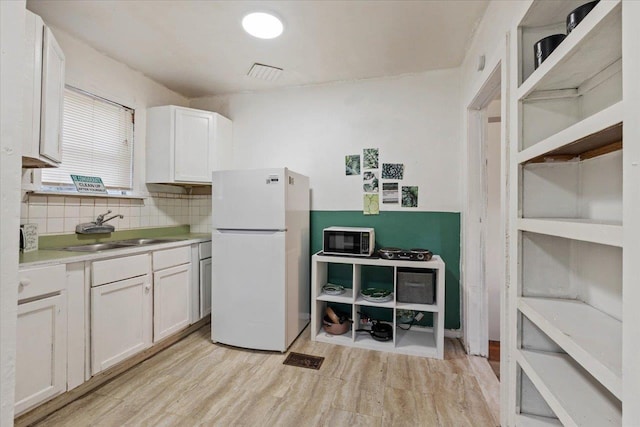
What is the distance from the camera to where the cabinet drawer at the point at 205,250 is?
2650 mm

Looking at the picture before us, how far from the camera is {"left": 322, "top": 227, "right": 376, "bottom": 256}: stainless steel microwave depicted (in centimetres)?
237

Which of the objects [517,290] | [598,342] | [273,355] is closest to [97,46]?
[273,355]

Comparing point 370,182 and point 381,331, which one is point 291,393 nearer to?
point 381,331

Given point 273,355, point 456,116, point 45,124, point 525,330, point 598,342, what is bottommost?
point 273,355

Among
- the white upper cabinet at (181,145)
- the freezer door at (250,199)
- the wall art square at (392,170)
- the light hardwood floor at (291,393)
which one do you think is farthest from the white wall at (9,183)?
the wall art square at (392,170)

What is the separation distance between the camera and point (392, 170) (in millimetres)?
2678

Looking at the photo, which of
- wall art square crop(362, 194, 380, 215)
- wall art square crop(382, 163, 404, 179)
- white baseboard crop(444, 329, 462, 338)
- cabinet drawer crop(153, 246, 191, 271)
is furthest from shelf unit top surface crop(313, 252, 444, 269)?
cabinet drawer crop(153, 246, 191, 271)

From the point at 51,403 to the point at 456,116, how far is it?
349cm

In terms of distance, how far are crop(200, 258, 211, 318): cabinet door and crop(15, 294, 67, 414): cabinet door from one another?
1.09 metres

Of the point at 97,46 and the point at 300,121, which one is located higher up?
the point at 97,46

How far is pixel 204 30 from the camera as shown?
2.01 metres

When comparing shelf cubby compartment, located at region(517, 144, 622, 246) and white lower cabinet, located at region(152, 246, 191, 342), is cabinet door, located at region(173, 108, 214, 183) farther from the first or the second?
shelf cubby compartment, located at region(517, 144, 622, 246)

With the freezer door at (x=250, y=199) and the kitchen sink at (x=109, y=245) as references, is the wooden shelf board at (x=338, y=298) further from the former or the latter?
the kitchen sink at (x=109, y=245)

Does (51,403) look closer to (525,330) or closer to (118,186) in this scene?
(118,186)
